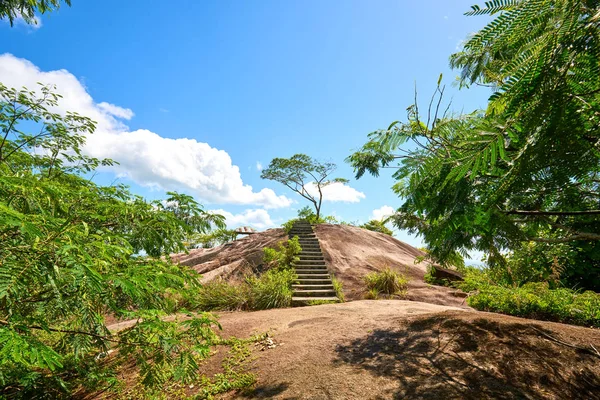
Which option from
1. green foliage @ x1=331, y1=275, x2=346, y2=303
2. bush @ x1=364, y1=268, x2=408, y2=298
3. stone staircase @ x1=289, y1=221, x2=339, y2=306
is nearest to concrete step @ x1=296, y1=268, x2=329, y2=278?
stone staircase @ x1=289, y1=221, x2=339, y2=306

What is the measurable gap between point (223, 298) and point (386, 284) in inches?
195

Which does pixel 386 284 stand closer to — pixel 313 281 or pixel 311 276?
pixel 313 281

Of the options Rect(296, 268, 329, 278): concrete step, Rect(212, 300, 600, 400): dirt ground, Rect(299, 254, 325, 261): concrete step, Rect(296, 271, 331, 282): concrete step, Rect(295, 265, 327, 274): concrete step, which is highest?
Rect(299, 254, 325, 261): concrete step

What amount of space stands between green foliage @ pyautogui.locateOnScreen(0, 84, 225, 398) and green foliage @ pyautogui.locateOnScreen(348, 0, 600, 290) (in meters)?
1.90

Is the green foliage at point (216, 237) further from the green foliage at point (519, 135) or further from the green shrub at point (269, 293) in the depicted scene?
the green foliage at point (519, 135)

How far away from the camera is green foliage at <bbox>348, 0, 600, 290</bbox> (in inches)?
42.8

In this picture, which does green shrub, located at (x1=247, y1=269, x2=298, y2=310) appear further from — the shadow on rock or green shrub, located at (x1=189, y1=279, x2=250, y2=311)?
the shadow on rock

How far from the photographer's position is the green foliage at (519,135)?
1087mm

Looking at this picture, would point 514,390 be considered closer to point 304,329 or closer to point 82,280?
point 304,329

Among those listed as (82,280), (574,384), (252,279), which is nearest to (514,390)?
(574,384)

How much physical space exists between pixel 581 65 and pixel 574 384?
9.43 ft

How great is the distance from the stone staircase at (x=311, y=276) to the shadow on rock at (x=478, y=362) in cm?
440

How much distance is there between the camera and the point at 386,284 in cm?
834

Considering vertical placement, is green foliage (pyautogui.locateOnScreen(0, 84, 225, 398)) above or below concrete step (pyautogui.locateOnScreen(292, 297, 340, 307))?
above
